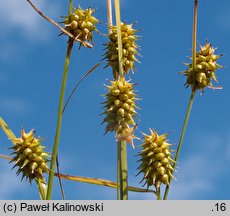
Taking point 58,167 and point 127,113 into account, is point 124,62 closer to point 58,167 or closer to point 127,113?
point 127,113

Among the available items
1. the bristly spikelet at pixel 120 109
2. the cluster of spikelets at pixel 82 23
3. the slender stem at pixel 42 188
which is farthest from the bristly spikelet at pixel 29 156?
the cluster of spikelets at pixel 82 23

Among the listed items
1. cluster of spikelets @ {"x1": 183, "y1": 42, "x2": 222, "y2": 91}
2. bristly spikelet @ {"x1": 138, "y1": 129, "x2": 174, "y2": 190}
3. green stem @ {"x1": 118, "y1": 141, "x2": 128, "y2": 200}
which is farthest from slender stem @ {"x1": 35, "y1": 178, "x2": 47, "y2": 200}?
cluster of spikelets @ {"x1": 183, "y1": 42, "x2": 222, "y2": 91}

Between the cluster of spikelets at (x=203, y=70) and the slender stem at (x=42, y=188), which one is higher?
the cluster of spikelets at (x=203, y=70)

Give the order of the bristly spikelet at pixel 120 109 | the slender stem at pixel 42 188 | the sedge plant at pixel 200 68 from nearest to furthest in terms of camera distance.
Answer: the bristly spikelet at pixel 120 109
the slender stem at pixel 42 188
the sedge plant at pixel 200 68

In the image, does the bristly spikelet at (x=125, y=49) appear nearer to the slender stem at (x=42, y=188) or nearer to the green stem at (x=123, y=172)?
the green stem at (x=123, y=172)

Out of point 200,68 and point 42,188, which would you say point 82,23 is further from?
point 42,188

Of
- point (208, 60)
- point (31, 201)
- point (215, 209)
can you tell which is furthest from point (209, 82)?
point (31, 201)
